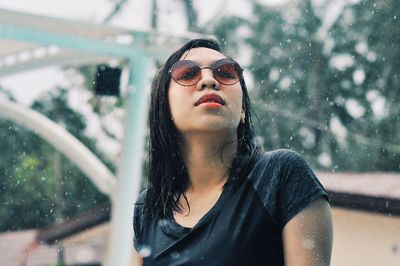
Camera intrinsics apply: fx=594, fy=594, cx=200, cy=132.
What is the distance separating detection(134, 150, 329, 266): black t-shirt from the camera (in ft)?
2.66

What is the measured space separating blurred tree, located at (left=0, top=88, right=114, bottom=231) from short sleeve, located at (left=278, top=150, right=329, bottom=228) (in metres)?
7.56

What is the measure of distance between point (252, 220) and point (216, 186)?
0.45 feet

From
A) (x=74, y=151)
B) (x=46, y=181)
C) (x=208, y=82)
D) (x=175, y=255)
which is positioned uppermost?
(x=208, y=82)

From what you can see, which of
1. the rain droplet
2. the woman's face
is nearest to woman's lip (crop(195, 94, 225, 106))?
the woman's face

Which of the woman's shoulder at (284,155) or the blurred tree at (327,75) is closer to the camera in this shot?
the woman's shoulder at (284,155)

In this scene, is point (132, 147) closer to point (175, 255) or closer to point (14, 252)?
point (175, 255)

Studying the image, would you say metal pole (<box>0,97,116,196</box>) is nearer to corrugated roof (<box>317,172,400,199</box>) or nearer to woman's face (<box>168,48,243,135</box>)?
corrugated roof (<box>317,172,400,199</box>)

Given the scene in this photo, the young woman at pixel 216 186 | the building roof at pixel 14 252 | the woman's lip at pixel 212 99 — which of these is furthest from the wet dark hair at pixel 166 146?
the building roof at pixel 14 252

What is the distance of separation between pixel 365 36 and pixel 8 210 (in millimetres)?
6554

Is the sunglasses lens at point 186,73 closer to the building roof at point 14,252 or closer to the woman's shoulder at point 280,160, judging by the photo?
the woman's shoulder at point 280,160

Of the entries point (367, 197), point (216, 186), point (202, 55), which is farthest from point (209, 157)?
point (367, 197)

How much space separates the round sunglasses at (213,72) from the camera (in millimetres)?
931

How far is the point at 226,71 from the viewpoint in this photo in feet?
3.07

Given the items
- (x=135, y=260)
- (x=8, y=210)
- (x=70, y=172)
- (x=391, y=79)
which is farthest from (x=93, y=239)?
(x=135, y=260)
